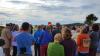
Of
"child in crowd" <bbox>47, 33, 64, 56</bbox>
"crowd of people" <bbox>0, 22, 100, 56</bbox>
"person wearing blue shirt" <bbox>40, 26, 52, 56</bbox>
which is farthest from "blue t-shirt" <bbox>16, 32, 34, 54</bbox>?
"person wearing blue shirt" <bbox>40, 26, 52, 56</bbox>

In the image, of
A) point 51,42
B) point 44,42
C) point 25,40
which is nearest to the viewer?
point 25,40

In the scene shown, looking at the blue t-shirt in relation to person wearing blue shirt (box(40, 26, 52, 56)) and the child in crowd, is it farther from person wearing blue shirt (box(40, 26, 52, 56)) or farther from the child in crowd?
person wearing blue shirt (box(40, 26, 52, 56))

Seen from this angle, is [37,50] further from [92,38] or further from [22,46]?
[22,46]

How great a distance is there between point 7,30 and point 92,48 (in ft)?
11.5

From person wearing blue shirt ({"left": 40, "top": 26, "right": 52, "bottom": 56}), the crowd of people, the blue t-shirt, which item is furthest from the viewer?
person wearing blue shirt ({"left": 40, "top": 26, "right": 52, "bottom": 56})

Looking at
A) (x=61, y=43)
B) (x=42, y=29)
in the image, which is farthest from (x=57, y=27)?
(x=61, y=43)

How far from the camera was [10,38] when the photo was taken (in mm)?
12031

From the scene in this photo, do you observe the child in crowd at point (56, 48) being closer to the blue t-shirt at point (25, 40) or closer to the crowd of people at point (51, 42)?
the crowd of people at point (51, 42)

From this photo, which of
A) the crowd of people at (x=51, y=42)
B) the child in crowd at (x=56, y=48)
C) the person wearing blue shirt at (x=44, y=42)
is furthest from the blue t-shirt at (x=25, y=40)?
the person wearing blue shirt at (x=44, y=42)

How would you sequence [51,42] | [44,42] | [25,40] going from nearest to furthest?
1. [25,40]
2. [51,42]
3. [44,42]

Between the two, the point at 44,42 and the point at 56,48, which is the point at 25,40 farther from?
the point at 44,42

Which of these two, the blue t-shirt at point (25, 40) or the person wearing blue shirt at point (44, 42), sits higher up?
the blue t-shirt at point (25, 40)

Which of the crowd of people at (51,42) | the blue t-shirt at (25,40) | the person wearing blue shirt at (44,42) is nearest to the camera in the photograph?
the crowd of people at (51,42)

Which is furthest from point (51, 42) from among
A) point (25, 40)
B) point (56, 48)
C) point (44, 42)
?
point (44, 42)
